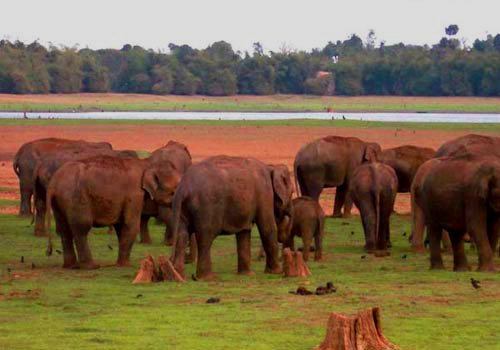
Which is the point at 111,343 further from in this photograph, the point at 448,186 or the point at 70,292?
the point at 448,186

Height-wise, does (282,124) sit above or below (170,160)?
below

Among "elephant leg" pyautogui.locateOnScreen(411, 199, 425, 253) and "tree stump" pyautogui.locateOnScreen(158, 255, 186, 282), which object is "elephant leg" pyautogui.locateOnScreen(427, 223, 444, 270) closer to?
"elephant leg" pyautogui.locateOnScreen(411, 199, 425, 253)

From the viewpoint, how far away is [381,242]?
65.7 ft

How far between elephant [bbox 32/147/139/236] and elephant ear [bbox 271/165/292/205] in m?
3.93

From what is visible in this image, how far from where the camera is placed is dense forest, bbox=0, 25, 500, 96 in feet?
398

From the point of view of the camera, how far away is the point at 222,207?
1611 cm

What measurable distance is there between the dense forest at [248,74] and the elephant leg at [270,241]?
101336 millimetres

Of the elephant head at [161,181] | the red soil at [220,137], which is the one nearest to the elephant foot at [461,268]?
the elephant head at [161,181]

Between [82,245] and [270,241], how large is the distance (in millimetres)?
2319

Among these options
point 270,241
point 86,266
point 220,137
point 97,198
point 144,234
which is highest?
point 97,198

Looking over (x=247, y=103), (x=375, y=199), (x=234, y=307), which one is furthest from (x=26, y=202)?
(x=247, y=103)

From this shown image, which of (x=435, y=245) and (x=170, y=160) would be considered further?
(x=170, y=160)

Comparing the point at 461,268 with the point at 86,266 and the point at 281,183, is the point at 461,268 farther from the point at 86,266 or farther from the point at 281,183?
the point at 86,266

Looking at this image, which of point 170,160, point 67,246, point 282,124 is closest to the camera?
point 67,246
